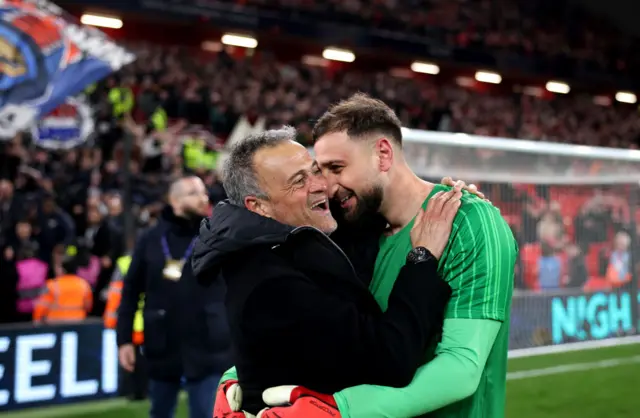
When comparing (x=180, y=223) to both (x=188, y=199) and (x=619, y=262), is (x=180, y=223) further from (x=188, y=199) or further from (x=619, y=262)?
(x=619, y=262)

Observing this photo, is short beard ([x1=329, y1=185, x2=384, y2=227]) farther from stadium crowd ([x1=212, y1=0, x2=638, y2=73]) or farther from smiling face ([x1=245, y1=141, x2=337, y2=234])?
stadium crowd ([x1=212, y1=0, x2=638, y2=73])

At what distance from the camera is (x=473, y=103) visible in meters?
23.0

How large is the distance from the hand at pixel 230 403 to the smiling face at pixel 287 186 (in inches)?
18.3

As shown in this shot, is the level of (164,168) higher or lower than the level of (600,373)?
higher

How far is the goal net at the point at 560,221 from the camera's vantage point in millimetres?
7371

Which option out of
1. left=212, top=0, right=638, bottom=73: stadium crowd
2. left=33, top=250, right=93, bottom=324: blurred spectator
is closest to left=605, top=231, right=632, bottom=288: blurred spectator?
left=33, top=250, right=93, bottom=324: blurred spectator

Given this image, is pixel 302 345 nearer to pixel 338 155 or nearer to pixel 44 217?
pixel 338 155

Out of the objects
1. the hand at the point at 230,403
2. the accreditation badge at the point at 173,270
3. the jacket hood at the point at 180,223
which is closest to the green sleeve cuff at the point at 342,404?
the hand at the point at 230,403

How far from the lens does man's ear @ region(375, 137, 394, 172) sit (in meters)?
2.34

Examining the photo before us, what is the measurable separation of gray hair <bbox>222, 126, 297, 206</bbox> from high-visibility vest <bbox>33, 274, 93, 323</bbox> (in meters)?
5.58

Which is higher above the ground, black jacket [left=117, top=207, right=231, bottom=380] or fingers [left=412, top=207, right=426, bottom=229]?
fingers [left=412, top=207, right=426, bottom=229]

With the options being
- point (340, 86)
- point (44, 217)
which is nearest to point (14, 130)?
point (44, 217)

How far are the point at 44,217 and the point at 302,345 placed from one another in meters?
7.52

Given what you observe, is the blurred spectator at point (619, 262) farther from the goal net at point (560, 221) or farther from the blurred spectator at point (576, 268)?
the blurred spectator at point (576, 268)
